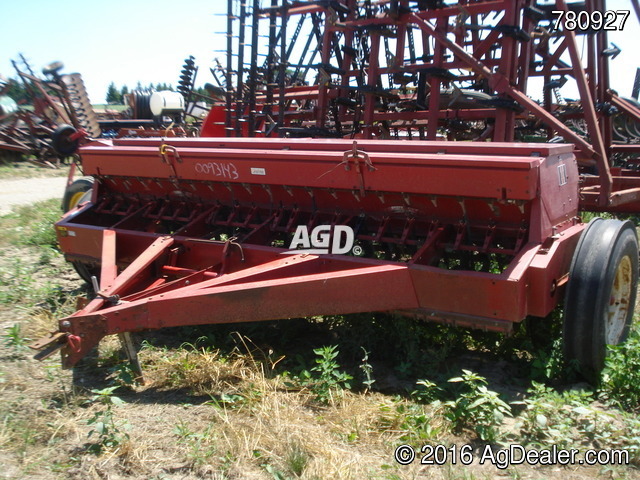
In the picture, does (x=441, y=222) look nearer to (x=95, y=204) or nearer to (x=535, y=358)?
(x=535, y=358)

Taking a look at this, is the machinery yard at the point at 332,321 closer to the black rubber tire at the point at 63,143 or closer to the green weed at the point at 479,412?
the green weed at the point at 479,412

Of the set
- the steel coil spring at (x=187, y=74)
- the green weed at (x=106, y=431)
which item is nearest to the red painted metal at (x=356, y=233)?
the green weed at (x=106, y=431)

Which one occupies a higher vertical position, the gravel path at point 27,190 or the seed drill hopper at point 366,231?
the seed drill hopper at point 366,231

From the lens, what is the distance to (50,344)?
9.77 ft

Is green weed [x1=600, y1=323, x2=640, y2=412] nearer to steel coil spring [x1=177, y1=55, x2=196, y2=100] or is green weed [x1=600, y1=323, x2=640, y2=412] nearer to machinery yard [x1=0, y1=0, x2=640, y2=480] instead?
machinery yard [x1=0, y1=0, x2=640, y2=480]

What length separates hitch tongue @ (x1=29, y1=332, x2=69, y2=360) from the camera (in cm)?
295

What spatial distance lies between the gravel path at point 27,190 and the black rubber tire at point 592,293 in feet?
26.5

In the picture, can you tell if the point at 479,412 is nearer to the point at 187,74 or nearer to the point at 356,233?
the point at 356,233

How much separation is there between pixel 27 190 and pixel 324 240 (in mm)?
9756

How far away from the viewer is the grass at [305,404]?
8.33ft

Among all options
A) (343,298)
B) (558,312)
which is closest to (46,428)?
(343,298)

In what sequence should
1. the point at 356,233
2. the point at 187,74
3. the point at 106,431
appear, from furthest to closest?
the point at 187,74, the point at 356,233, the point at 106,431

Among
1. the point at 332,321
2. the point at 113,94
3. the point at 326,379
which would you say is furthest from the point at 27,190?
the point at 113,94

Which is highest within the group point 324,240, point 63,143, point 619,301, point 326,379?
point 63,143
